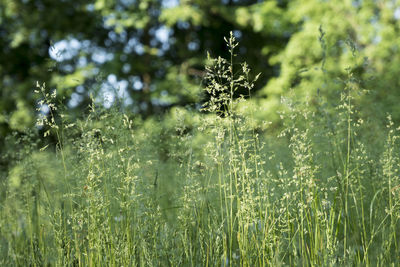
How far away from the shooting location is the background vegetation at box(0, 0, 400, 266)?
5.72 feet

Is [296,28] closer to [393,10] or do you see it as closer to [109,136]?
[393,10]

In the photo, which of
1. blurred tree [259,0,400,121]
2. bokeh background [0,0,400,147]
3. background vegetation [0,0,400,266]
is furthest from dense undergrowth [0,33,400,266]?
blurred tree [259,0,400,121]

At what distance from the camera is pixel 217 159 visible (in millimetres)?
1560

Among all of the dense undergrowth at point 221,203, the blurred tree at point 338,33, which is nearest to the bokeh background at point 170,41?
the blurred tree at point 338,33

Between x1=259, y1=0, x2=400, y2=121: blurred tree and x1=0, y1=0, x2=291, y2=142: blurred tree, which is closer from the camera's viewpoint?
x1=259, y1=0, x2=400, y2=121: blurred tree

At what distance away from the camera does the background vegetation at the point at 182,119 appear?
1744 mm

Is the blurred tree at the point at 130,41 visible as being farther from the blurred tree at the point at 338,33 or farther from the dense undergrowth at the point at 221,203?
the dense undergrowth at the point at 221,203

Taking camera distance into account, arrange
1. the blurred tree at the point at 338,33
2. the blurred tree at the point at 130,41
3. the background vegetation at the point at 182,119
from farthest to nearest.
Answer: the blurred tree at the point at 130,41
the blurred tree at the point at 338,33
the background vegetation at the point at 182,119

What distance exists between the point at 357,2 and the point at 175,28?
6066 millimetres

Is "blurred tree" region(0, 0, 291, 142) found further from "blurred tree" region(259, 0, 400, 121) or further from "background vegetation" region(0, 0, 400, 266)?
"blurred tree" region(259, 0, 400, 121)

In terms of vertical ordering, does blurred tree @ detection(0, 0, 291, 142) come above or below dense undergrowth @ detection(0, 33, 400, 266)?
above

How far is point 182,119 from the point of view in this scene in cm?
179

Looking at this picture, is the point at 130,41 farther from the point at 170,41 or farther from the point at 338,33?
the point at 338,33

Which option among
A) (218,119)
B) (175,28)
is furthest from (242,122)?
(175,28)
